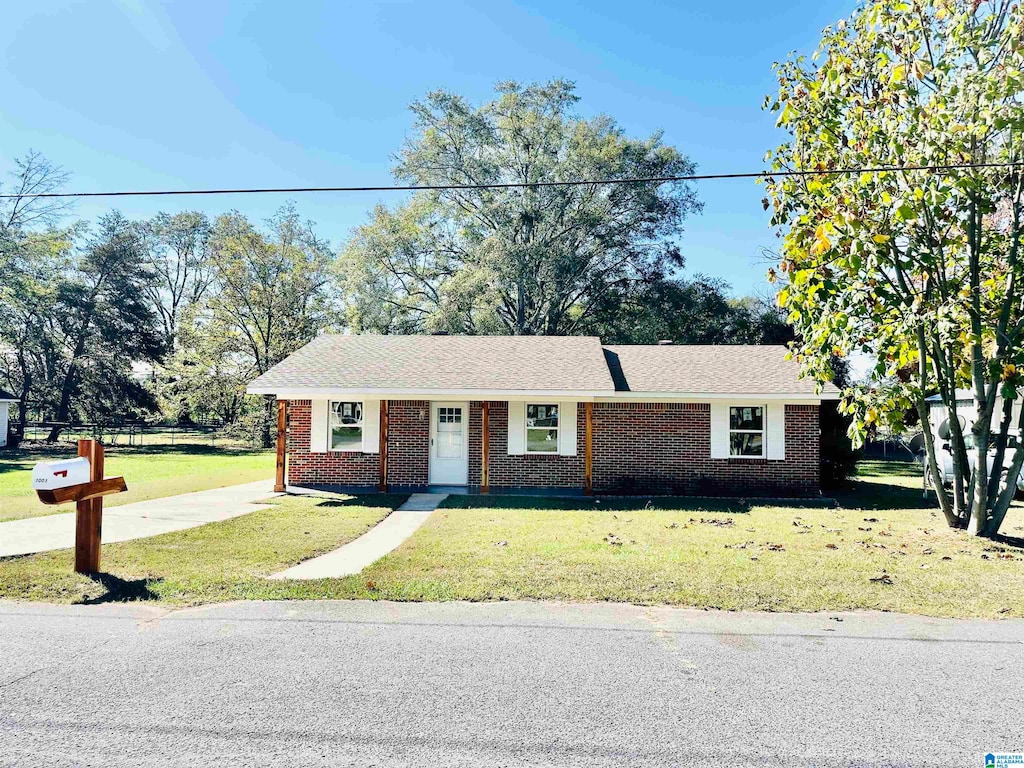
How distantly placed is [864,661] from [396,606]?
3830 mm

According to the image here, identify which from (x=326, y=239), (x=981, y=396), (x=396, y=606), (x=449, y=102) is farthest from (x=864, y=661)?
(x=326, y=239)

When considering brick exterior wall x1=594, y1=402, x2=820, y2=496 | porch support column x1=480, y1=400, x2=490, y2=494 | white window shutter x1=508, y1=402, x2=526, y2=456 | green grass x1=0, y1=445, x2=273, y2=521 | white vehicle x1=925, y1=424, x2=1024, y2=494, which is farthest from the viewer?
white window shutter x1=508, y1=402, x2=526, y2=456

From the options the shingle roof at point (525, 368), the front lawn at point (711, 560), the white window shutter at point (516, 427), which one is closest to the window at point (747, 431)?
the shingle roof at point (525, 368)

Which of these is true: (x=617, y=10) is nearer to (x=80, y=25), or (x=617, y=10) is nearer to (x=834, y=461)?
(x=80, y=25)

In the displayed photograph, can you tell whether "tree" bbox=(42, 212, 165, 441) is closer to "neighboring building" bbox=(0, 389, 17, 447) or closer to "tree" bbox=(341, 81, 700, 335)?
"neighboring building" bbox=(0, 389, 17, 447)

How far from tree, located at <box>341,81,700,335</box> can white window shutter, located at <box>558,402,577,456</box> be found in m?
15.8

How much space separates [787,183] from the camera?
9953mm

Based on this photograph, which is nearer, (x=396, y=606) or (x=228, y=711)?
(x=228, y=711)

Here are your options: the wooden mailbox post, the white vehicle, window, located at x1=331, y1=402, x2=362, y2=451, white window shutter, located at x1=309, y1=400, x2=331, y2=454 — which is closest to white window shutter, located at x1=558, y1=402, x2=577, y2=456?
window, located at x1=331, y1=402, x2=362, y2=451

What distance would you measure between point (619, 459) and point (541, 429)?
205 cm

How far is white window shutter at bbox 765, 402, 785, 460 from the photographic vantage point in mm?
15688

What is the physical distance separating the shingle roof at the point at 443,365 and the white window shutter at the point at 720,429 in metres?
2.81

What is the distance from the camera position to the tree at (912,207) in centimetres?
852

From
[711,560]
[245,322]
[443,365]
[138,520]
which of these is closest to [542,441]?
[443,365]
